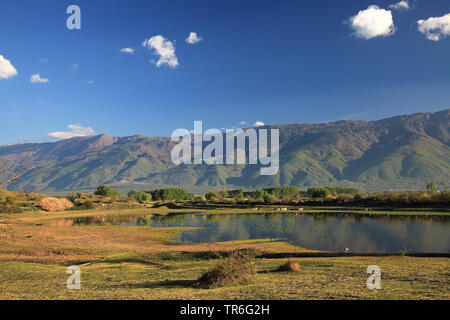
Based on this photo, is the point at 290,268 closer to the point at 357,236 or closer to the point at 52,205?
the point at 357,236

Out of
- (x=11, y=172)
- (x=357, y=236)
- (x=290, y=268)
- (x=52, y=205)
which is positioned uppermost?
(x=11, y=172)

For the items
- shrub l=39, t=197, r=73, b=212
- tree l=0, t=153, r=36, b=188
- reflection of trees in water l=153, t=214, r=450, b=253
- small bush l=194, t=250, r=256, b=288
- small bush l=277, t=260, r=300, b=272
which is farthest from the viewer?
shrub l=39, t=197, r=73, b=212

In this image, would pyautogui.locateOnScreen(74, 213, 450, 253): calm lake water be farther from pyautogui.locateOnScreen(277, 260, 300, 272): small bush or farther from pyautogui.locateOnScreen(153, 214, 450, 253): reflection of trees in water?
pyautogui.locateOnScreen(277, 260, 300, 272): small bush

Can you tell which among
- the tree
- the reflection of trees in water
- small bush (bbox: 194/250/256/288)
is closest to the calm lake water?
the reflection of trees in water

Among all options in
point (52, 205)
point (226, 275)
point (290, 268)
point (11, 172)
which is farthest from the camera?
point (52, 205)

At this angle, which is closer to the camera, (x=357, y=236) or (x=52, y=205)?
(x=357, y=236)

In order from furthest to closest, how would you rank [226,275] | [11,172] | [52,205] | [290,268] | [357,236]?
[52,205] → [357,236] → [290,268] → [226,275] → [11,172]

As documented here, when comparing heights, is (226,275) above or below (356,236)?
above

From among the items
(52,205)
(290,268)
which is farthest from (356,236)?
(52,205)

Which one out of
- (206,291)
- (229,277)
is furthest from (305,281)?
(206,291)

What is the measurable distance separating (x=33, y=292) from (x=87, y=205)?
5069 inches

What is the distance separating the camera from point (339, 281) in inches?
→ 663
